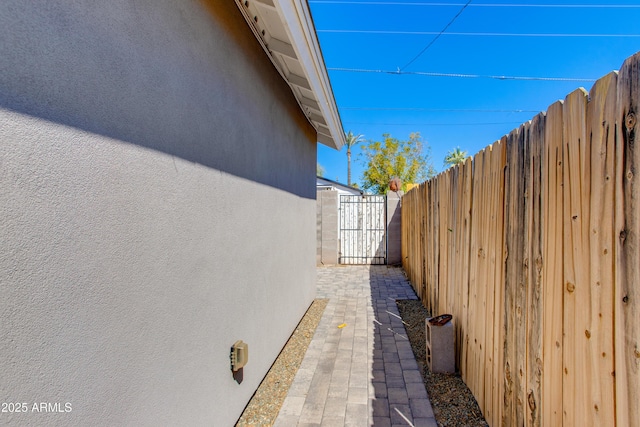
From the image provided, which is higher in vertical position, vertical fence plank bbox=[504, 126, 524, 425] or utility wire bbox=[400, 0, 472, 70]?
utility wire bbox=[400, 0, 472, 70]

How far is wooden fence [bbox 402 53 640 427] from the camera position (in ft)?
3.47

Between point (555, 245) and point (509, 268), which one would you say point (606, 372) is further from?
point (509, 268)

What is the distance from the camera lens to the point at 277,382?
2.91 m

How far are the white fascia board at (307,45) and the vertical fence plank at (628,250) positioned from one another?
1905 millimetres

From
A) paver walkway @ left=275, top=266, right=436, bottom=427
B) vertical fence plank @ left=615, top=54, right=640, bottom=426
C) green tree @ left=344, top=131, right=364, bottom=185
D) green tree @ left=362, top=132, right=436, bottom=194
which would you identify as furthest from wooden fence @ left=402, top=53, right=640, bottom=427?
green tree @ left=344, top=131, right=364, bottom=185

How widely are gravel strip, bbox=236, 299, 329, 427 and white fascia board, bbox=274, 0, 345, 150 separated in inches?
118

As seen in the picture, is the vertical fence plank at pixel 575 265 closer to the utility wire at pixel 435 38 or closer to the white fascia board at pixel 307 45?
the white fascia board at pixel 307 45

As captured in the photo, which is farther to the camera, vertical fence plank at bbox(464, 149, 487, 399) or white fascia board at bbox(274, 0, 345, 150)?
vertical fence plank at bbox(464, 149, 487, 399)

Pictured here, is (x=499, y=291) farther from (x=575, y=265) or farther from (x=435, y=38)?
(x=435, y=38)

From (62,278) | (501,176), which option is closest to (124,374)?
(62,278)

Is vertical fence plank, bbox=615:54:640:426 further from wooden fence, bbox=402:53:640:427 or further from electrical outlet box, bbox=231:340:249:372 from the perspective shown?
electrical outlet box, bbox=231:340:249:372

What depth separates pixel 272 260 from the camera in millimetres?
3150

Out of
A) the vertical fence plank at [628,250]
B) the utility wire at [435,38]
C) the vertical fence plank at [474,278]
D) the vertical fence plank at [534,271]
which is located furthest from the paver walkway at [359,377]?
the utility wire at [435,38]

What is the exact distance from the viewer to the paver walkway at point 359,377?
241 centimetres
